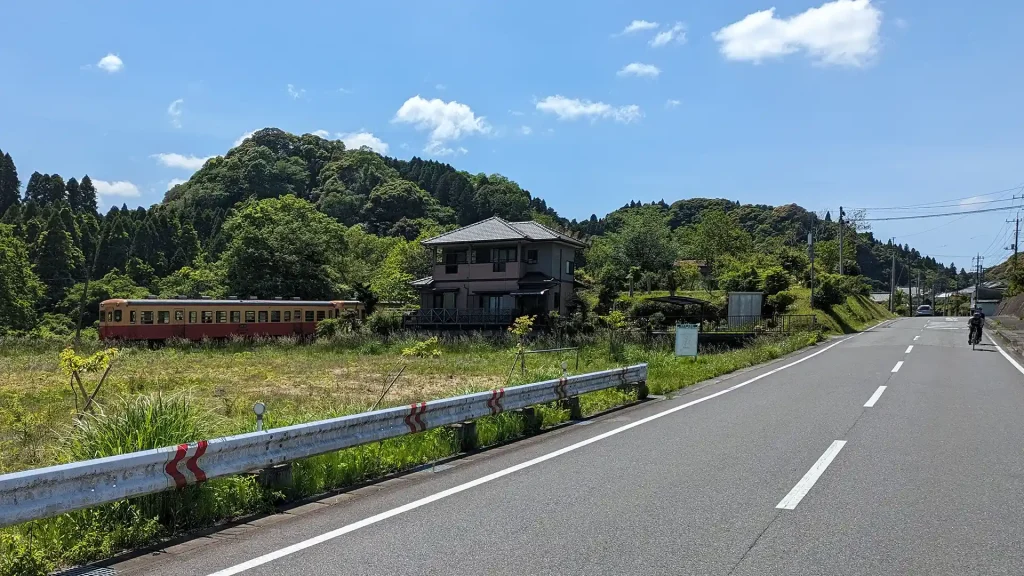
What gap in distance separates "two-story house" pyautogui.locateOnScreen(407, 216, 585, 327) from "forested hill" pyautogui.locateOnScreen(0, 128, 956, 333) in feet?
28.0

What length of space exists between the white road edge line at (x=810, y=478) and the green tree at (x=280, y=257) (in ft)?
140

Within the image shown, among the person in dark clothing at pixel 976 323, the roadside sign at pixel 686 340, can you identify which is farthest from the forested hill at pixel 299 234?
the roadside sign at pixel 686 340

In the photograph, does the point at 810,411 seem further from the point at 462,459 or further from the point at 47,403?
the point at 47,403

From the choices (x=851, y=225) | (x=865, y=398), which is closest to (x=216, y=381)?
(x=865, y=398)

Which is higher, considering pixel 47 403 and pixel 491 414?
pixel 491 414

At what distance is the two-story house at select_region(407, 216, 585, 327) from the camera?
3756cm

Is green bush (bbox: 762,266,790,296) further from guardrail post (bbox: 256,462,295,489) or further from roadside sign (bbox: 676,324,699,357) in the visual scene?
guardrail post (bbox: 256,462,295,489)

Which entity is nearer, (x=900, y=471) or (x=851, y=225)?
(x=900, y=471)

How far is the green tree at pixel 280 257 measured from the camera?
45.4m

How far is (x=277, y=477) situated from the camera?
18.5 feet

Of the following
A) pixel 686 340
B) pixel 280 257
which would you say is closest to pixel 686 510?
pixel 686 340

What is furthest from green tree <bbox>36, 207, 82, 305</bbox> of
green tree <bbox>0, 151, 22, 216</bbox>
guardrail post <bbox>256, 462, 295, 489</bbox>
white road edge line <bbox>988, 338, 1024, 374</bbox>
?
white road edge line <bbox>988, 338, 1024, 374</bbox>

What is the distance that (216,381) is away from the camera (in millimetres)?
17922

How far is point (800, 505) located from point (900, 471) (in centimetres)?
186
